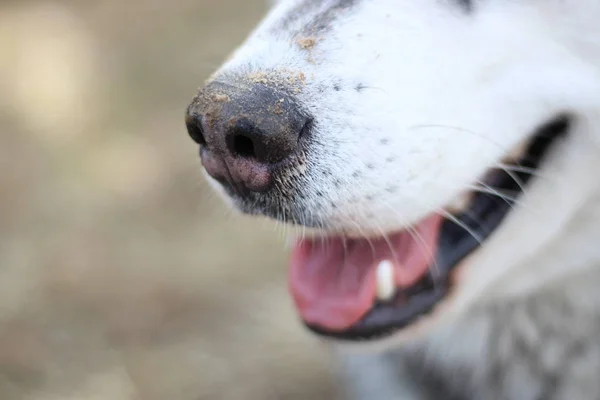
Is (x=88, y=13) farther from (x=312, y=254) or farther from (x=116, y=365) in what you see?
(x=312, y=254)

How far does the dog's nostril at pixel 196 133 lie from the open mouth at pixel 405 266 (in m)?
0.45

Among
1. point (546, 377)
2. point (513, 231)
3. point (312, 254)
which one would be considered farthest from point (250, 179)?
point (546, 377)

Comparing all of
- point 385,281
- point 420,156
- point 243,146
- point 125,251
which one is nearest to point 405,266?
point 385,281

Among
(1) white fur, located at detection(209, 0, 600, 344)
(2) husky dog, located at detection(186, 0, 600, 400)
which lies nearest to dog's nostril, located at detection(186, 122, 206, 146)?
(2) husky dog, located at detection(186, 0, 600, 400)

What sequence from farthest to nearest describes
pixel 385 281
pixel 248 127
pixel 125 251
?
pixel 125 251, pixel 385 281, pixel 248 127

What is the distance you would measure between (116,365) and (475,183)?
2130 mm

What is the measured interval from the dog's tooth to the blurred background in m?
0.82

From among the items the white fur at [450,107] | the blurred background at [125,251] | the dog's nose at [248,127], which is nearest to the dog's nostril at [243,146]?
the dog's nose at [248,127]

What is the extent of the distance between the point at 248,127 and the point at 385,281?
0.56 meters

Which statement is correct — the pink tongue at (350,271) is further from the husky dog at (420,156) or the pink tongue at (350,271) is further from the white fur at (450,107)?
the white fur at (450,107)

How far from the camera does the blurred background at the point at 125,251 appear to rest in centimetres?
326

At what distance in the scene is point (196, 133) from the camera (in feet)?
5.13

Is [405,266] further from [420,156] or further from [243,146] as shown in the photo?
[243,146]

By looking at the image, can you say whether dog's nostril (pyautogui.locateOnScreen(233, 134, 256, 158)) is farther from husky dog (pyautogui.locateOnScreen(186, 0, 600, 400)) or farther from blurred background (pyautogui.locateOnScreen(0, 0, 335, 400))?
blurred background (pyautogui.locateOnScreen(0, 0, 335, 400))
